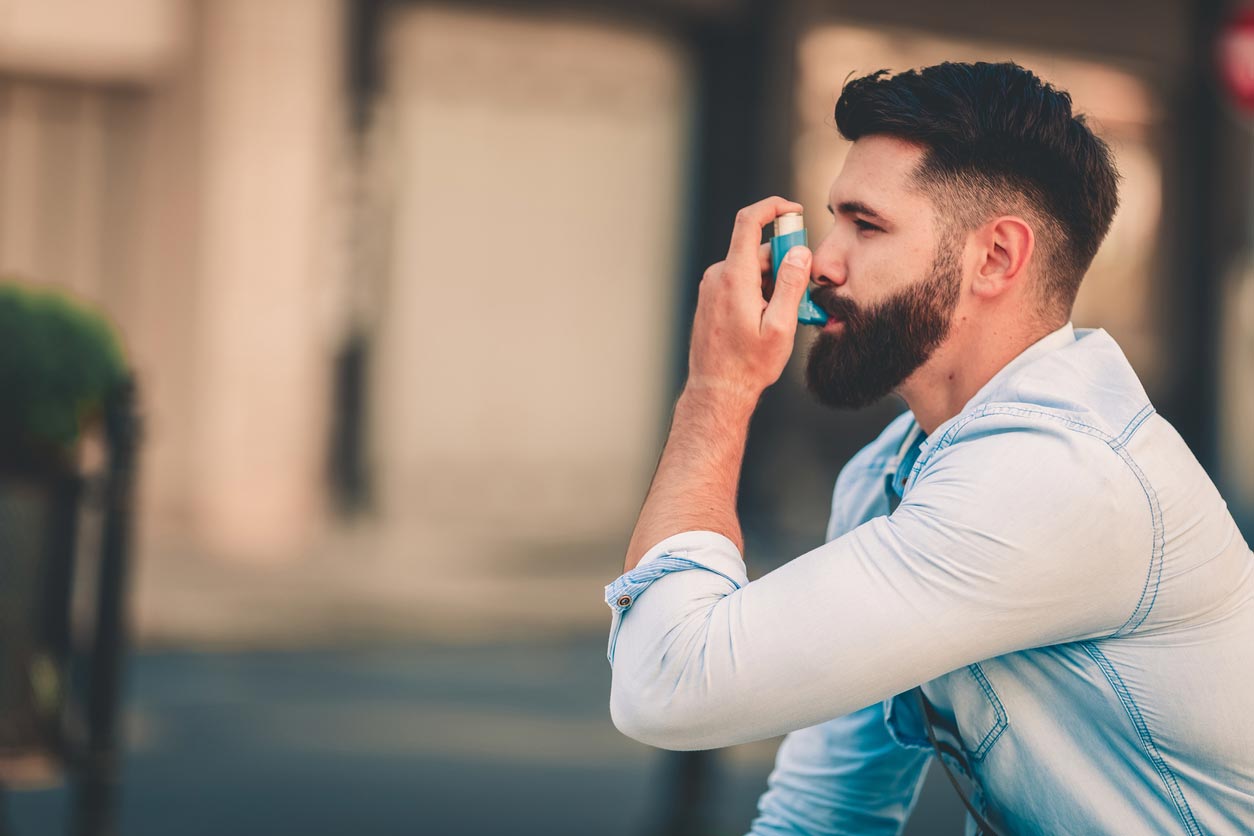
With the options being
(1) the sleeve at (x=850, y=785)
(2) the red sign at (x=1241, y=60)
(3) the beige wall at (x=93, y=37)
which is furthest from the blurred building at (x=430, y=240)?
(1) the sleeve at (x=850, y=785)

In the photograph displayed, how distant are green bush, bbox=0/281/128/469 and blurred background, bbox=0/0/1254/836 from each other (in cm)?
326

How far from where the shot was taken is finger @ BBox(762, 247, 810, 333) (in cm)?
202

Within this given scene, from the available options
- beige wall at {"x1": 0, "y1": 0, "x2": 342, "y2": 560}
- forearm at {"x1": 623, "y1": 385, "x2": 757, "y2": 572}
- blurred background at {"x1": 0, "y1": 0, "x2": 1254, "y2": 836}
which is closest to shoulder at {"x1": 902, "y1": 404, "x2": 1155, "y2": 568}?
forearm at {"x1": 623, "y1": 385, "x2": 757, "y2": 572}

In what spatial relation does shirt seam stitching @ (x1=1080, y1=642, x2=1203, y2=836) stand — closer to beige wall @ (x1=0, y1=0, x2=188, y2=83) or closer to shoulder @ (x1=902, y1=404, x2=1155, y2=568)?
shoulder @ (x1=902, y1=404, x2=1155, y2=568)

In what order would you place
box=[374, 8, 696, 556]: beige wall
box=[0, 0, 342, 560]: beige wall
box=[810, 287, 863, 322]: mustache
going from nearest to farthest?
box=[810, 287, 863, 322]: mustache, box=[0, 0, 342, 560]: beige wall, box=[374, 8, 696, 556]: beige wall

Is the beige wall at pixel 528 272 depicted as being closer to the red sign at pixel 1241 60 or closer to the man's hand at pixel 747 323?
the red sign at pixel 1241 60

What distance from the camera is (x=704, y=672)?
1.75 m

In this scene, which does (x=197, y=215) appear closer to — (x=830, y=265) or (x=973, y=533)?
(x=830, y=265)

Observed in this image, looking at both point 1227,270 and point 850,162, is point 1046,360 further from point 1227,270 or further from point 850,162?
point 1227,270

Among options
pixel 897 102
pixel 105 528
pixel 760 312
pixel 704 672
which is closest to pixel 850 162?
pixel 897 102

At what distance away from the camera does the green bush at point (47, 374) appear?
3372 millimetres

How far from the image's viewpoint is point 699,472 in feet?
6.49

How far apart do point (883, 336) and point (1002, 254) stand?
19 cm

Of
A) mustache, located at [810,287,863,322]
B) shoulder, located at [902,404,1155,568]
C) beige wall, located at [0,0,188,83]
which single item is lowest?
shoulder, located at [902,404,1155,568]
